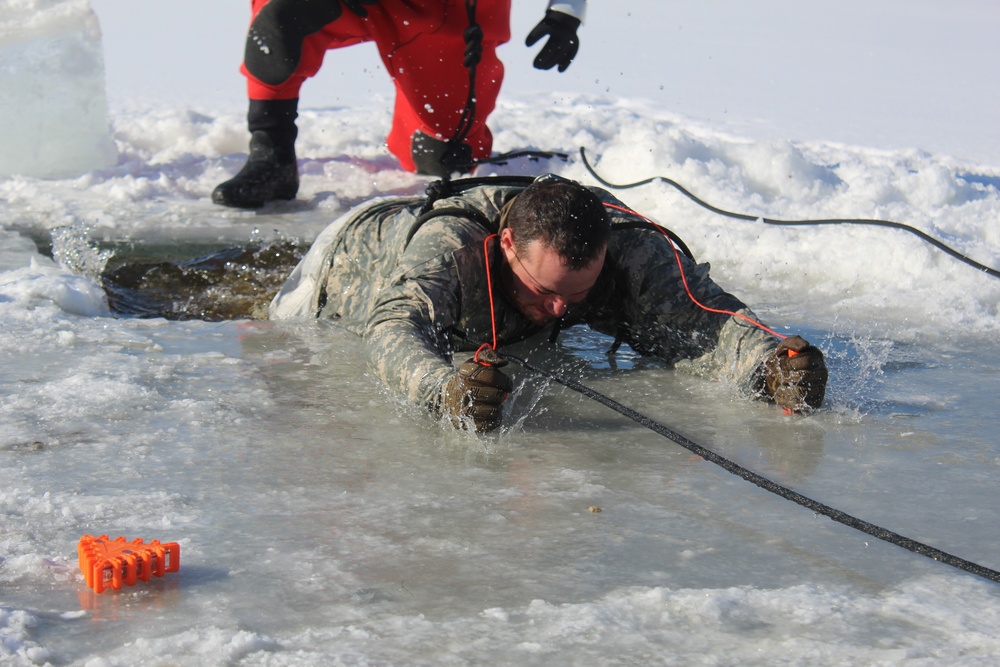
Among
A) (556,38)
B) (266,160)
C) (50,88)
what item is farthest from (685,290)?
(50,88)

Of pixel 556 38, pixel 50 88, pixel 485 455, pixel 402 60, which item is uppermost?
pixel 556 38

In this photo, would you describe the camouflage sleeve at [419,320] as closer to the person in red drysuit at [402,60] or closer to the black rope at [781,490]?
the black rope at [781,490]

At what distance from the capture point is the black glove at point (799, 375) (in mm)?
2926

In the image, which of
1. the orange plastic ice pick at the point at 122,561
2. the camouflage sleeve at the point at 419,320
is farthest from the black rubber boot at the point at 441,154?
the orange plastic ice pick at the point at 122,561

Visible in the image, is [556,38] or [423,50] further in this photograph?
[423,50]

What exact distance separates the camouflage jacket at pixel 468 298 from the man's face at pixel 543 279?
0.09 m

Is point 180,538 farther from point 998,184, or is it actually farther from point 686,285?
point 998,184

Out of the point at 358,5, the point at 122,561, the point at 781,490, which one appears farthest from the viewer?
the point at 358,5

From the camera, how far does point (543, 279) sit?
2.99 metres

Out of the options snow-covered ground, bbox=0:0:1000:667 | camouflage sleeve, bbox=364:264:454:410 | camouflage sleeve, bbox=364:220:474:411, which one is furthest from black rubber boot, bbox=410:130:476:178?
camouflage sleeve, bbox=364:264:454:410

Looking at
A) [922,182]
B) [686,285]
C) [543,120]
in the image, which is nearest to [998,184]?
[922,182]

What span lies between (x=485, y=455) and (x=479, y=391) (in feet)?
0.51

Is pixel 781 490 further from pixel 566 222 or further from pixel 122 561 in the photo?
pixel 122 561

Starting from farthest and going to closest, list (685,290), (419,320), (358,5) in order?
1. (358,5)
2. (685,290)
3. (419,320)
